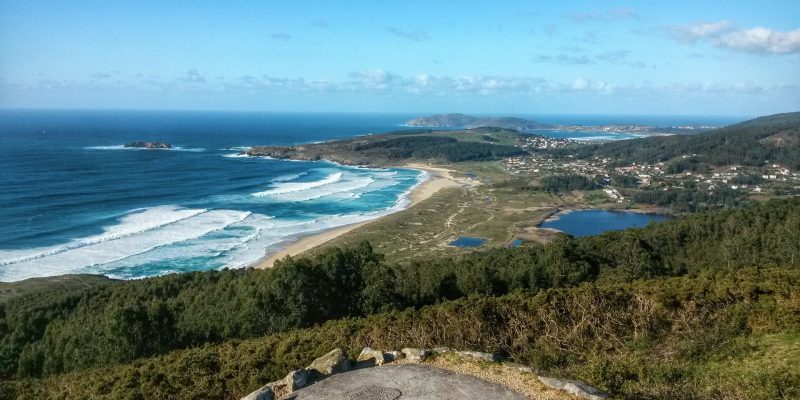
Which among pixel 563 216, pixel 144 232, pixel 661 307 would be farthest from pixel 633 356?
pixel 563 216

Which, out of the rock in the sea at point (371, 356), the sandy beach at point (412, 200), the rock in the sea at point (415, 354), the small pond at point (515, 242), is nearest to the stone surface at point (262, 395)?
the rock in the sea at point (371, 356)

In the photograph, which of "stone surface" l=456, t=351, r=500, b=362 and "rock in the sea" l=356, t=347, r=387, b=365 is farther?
"rock in the sea" l=356, t=347, r=387, b=365

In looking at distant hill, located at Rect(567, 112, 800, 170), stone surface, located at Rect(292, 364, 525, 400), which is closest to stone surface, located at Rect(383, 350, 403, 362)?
stone surface, located at Rect(292, 364, 525, 400)

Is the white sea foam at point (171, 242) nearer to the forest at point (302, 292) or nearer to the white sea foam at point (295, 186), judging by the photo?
the white sea foam at point (295, 186)

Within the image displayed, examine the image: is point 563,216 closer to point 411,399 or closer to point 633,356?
point 633,356

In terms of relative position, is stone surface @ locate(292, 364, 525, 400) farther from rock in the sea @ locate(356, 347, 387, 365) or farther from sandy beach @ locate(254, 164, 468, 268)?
sandy beach @ locate(254, 164, 468, 268)

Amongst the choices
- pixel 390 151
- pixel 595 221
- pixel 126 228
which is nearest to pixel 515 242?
pixel 595 221

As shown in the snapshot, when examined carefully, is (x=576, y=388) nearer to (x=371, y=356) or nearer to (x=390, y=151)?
(x=371, y=356)

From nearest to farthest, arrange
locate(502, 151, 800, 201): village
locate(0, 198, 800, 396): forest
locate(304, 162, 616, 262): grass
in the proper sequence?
1. locate(0, 198, 800, 396): forest
2. locate(304, 162, 616, 262): grass
3. locate(502, 151, 800, 201): village

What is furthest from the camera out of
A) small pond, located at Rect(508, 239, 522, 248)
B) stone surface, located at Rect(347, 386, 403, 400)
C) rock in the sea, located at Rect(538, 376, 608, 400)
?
small pond, located at Rect(508, 239, 522, 248)
